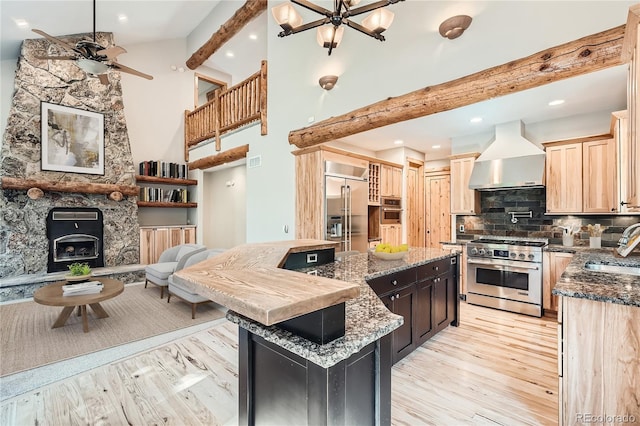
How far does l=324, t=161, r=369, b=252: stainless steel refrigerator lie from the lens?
15.1 feet

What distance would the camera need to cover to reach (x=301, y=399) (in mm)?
1070

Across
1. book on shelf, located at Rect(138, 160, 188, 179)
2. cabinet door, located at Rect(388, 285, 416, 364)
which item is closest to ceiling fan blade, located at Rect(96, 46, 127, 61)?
book on shelf, located at Rect(138, 160, 188, 179)

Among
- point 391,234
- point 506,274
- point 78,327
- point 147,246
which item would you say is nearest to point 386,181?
point 391,234

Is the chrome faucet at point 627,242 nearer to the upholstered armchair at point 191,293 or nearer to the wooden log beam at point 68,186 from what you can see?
the upholstered armchair at point 191,293

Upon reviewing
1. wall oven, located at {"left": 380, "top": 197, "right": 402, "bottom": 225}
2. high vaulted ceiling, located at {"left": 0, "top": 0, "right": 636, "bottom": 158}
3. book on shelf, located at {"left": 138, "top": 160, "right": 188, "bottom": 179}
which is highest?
high vaulted ceiling, located at {"left": 0, "top": 0, "right": 636, "bottom": 158}

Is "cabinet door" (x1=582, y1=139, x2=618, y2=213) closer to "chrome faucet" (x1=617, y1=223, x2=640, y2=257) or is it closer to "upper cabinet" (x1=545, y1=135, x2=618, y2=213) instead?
"upper cabinet" (x1=545, y1=135, x2=618, y2=213)

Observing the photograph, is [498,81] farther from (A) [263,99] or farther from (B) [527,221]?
(A) [263,99]

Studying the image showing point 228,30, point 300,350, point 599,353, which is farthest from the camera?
point 228,30

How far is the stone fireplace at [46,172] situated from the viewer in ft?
16.3

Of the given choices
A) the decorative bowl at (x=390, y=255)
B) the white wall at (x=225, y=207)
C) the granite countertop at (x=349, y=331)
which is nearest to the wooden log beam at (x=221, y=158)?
the white wall at (x=225, y=207)

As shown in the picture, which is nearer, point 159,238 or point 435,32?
point 435,32

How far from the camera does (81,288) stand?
3445 mm

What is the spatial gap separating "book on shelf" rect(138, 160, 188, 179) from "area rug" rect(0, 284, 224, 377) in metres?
3.24

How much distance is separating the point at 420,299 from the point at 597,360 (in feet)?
4.26
